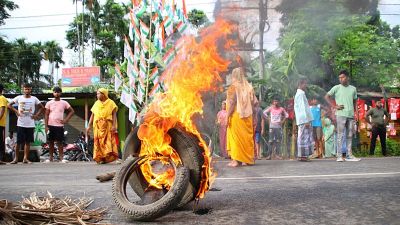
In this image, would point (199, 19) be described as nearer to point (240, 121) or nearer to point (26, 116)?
point (240, 121)

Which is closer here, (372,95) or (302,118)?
(302,118)

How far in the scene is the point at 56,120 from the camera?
995 cm

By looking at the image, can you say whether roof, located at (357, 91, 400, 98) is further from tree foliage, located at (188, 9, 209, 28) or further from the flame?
the flame

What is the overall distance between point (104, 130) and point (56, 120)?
62.0 inches

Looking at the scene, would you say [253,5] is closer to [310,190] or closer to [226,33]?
[226,33]

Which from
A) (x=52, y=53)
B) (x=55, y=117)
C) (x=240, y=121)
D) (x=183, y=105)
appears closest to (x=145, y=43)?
(x=55, y=117)

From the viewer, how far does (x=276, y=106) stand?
36.9ft

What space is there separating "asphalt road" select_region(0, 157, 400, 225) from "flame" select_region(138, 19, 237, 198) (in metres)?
0.38

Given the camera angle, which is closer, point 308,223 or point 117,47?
point 308,223

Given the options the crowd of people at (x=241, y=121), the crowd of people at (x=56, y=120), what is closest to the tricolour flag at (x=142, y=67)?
the crowd of people at (x=241, y=121)

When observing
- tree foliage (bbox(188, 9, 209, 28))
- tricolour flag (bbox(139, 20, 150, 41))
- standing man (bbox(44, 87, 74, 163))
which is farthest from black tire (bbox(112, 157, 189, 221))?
tricolour flag (bbox(139, 20, 150, 41))

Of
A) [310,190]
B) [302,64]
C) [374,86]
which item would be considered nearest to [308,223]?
[310,190]

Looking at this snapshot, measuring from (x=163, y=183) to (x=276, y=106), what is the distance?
8.18 meters

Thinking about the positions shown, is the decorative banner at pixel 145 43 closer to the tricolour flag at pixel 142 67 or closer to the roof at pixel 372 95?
the tricolour flag at pixel 142 67
